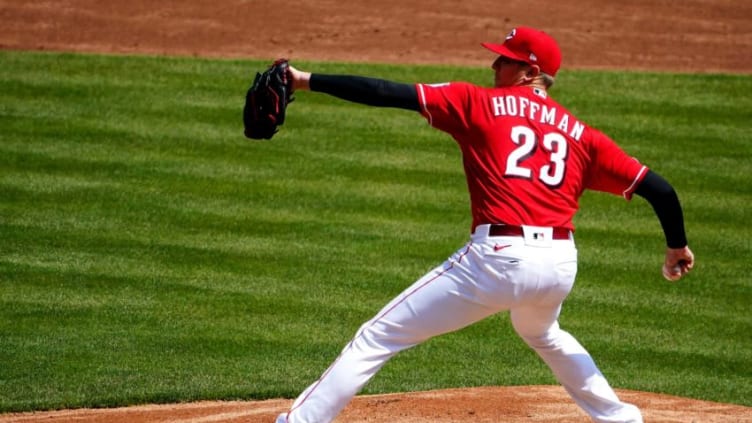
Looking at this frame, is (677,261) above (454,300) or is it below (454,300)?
above

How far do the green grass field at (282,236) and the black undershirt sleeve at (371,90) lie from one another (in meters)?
2.58

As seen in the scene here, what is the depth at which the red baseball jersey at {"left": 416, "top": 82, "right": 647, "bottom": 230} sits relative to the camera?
15.6ft

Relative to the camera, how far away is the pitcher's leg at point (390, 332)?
184 inches

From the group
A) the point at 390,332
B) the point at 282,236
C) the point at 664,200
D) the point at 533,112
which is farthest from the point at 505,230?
the point at 282,236

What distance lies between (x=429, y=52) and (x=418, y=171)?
3.59 m

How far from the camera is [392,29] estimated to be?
14.6 meters

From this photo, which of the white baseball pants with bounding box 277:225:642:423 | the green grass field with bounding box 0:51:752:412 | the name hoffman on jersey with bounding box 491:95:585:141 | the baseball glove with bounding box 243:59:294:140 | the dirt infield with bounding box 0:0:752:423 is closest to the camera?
the white baseball pants with bounding box 277:225:642:423

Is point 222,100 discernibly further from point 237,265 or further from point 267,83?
point 267,83

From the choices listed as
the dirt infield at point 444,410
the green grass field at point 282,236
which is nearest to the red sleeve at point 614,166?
the dirt infield at point 444,410

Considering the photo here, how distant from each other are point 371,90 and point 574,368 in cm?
147

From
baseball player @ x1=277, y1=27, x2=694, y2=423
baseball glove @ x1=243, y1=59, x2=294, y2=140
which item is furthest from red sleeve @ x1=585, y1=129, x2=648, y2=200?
baseball glove @ x1=243, y1=59, x2=294, y2=140

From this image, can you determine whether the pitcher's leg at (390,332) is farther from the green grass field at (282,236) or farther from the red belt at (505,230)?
the green grass field at (282,236)

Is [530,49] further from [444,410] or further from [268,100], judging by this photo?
[444,410]

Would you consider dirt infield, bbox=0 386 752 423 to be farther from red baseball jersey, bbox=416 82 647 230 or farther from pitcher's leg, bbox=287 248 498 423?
red baseball jersey, bbox=416 82 647 230
